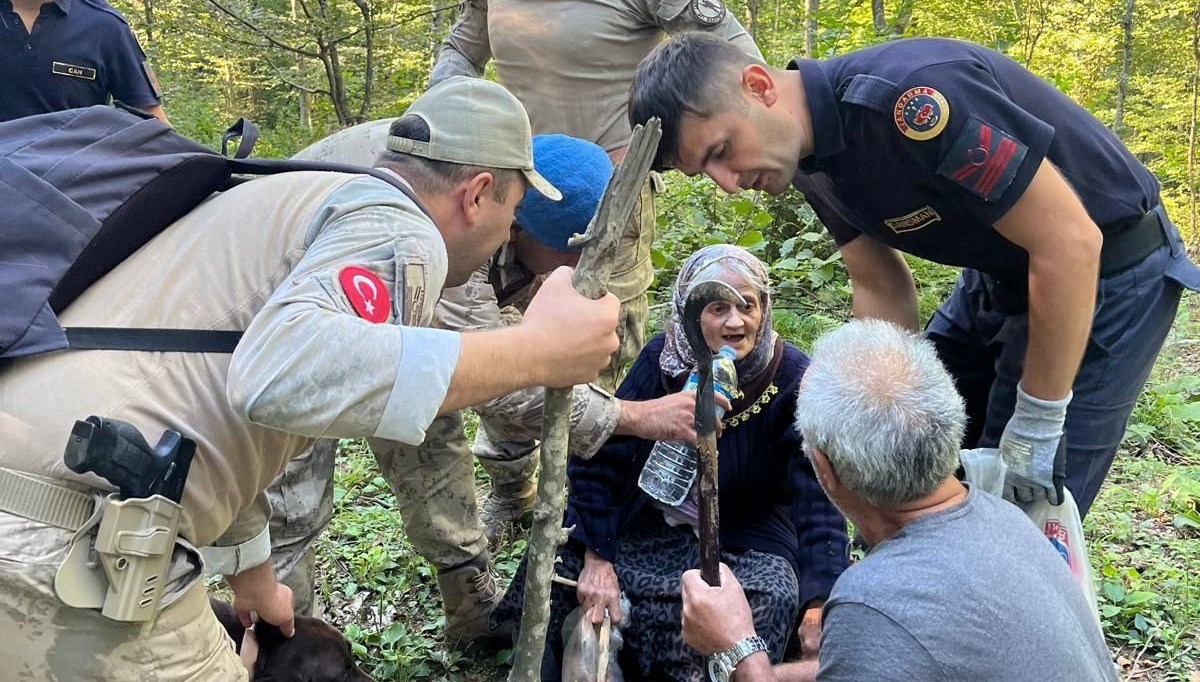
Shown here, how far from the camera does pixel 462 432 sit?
3.39 m

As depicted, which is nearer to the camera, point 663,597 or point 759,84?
point 759,84

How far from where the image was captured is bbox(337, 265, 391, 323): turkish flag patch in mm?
1503

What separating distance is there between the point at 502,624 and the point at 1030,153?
7.84ft

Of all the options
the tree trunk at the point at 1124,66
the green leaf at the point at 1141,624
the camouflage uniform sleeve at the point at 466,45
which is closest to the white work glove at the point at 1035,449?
the green leaf at the point at 1141,624

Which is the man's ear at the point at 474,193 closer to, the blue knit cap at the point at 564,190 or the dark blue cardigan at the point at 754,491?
the blue knit cap at the point at 564,190

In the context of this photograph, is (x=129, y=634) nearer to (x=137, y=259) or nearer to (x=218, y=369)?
(x=218, y=369)

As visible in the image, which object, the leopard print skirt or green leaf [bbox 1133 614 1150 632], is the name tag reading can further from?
green leaf [bbox 1133 614 1150 632]

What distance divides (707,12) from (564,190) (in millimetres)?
1205

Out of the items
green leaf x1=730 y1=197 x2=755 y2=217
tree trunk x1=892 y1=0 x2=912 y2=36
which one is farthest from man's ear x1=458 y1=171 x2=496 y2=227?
tree trunk x1=892 y1=0 x2=912 y2=36

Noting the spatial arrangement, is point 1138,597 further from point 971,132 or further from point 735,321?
point 971,132

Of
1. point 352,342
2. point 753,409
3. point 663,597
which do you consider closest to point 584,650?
point 663,597

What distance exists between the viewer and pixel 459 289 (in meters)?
2.98

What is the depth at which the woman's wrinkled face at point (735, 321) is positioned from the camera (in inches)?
119

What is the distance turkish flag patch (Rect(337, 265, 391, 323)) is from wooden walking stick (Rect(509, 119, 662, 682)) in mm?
377
